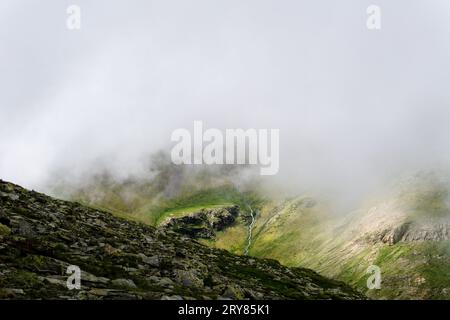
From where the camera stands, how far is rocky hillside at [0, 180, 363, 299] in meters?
24.8

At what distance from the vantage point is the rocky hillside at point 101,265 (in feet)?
81.4

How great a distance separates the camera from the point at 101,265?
1206 inches

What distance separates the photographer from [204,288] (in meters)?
32.0
